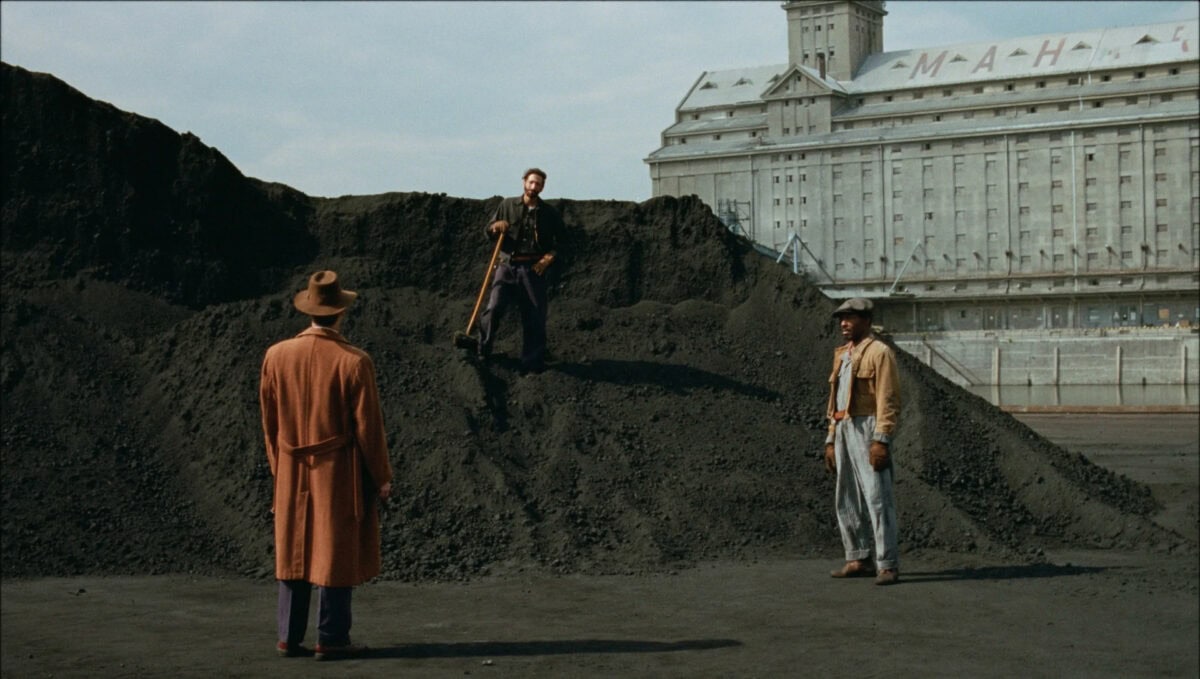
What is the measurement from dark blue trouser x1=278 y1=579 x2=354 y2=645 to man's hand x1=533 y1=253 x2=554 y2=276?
6482mm

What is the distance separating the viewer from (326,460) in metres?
8.06

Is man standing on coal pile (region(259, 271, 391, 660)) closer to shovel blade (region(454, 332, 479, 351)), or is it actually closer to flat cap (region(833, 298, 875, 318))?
flat cap (region(833, 298, 875, 318))

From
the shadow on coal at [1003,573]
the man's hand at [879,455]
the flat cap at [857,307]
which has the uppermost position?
the flat cap at [857,307]

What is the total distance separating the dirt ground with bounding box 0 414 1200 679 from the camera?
8008 millimetres

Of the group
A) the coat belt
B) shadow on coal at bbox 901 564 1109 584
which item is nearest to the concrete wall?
shadow on coal at bbox 901 564 1109 584

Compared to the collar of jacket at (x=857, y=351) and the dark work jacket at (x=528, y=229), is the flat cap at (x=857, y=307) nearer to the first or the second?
the collar of jacket at (x=857, y=351)

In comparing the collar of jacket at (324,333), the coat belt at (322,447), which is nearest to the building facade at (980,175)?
the collar of jacket at (324,333)

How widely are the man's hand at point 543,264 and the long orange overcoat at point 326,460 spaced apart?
6.19 meters

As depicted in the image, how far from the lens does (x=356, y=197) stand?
1723cm

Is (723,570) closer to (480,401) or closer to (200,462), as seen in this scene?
(480,401)

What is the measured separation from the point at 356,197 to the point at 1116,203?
81.2 metres

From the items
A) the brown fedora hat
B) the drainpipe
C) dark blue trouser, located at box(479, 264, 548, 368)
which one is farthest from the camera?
the drainpipe

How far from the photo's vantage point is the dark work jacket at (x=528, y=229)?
14344 millimetres

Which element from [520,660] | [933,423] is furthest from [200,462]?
[933,423]
